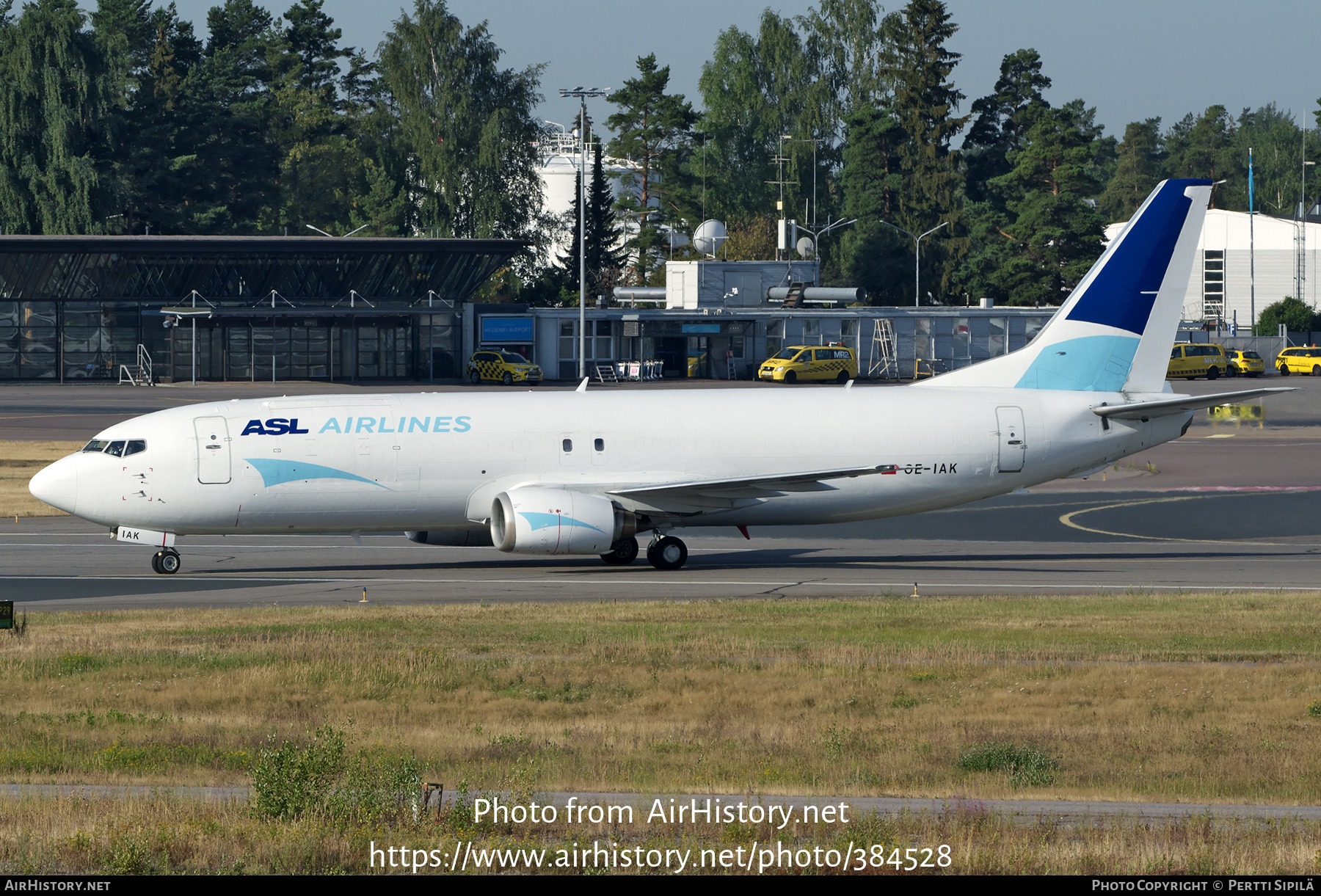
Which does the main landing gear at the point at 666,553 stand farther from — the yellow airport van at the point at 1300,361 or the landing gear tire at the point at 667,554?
the yellow airport van at the point at 1300,361

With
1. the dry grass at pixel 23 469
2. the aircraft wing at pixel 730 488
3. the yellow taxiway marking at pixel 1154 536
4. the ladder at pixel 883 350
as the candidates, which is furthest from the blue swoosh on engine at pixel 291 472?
the ladder at pixel 883 350

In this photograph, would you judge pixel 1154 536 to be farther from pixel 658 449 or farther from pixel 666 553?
pixel 658 449

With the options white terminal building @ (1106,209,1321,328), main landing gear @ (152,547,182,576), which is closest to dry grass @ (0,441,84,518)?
main landing gear @ (152,547,182,576)

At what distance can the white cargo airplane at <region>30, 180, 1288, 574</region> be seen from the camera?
31.8 meters

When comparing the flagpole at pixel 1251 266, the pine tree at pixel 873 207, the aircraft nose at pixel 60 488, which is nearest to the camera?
the aircraft nose at pixel 60 488

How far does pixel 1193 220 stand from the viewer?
118 ft

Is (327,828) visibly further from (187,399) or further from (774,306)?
(774,306)

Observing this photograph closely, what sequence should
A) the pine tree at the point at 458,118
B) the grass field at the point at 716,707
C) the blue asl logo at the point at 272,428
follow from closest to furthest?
1. the grass field at the point at 716,707
2. the blue asl logo at the point at 272,428
3. the pine tree at the point at 458,118

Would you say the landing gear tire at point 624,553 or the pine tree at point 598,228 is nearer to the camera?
the landing gear tire at point 624,553

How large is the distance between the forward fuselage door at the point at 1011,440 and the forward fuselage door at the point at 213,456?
17.8 meters

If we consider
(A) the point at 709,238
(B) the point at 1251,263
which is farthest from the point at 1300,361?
(A) the point at 709,238

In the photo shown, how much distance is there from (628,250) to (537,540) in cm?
13256

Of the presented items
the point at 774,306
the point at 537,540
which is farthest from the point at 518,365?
the point at 537,540

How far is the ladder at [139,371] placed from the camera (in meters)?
103
